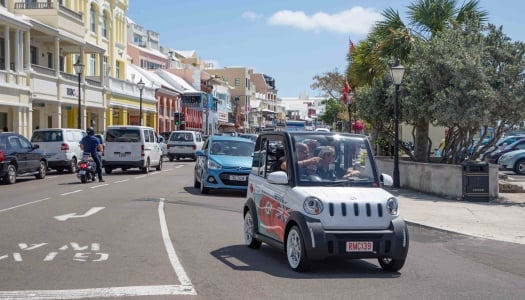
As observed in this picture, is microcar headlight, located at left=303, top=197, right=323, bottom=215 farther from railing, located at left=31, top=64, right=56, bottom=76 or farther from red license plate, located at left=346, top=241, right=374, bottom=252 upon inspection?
railing, located at left=31, top=64, right=56, bottom=76

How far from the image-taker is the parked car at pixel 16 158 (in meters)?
21.9

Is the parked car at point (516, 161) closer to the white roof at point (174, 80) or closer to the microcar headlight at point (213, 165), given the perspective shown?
the microcar headlight at point (213, 165)

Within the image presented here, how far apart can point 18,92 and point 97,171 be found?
13.2 m

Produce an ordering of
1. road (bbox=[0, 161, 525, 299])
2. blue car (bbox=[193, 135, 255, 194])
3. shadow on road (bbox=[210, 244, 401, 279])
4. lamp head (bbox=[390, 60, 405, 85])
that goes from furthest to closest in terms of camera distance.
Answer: lamp head (bbox=[390, 60, 405, 85]) → blue car (bbox=[193, 135, 255, 194]) → shadow on road (bbox=[210, 244, 401, 279]) → road (bbox=[0, 161, 525, 299])

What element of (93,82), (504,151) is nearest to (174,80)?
(93,82)

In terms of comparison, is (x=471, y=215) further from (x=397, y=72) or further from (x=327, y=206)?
(x=327, y=206)

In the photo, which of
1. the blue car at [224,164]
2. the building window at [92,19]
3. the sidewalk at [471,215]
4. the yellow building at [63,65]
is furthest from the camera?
the building window at [92,19]

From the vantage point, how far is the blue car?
18156 millimetres

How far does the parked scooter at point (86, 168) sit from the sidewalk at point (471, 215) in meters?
10.3

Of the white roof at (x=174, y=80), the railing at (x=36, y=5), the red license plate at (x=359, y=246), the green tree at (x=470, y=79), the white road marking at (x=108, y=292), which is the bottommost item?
the white road marking at (x=108, y=292)

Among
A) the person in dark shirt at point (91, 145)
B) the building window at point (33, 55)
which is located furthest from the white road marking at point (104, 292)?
the building window at point (33, 55)

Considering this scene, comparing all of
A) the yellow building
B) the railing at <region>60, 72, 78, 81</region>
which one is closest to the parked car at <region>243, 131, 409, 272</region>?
the yellow building

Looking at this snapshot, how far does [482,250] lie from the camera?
1070cm

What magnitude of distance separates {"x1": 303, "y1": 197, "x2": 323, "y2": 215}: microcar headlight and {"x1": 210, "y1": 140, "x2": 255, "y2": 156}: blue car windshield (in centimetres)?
1140
